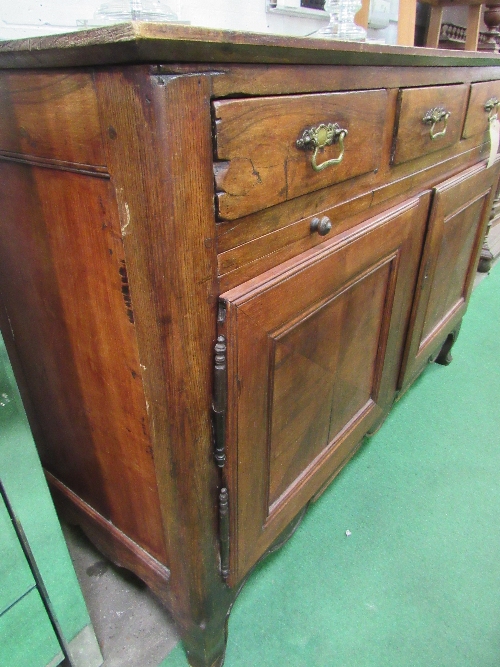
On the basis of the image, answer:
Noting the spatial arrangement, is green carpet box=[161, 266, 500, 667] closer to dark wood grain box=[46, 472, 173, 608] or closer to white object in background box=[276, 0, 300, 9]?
dark wood grain box=[46, 472, 173, 608]

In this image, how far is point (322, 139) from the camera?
0.57 meters

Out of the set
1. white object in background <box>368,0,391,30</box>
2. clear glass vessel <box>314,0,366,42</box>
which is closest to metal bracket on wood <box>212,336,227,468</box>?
clear glass vessel <box>314,0,366,42</box>

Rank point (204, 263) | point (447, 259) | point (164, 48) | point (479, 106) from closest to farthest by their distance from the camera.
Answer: point (164, 48)
point (204, 263)
point (479, 106)
point (447, 259)

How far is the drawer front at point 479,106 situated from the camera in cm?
102

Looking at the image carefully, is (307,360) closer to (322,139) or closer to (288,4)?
(322,139)

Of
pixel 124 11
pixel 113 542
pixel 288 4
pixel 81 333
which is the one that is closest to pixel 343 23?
pixel 288 4

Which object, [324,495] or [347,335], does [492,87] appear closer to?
[347,335]

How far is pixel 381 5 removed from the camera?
1.36 metres

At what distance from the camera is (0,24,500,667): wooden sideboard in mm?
433

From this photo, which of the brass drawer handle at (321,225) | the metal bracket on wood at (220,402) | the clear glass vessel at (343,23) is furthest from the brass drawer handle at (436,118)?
the metal bracket on wood at (220,402)

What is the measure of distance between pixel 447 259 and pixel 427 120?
43 centimetres

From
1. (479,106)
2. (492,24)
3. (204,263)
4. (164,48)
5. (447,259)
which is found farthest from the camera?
(492,24)

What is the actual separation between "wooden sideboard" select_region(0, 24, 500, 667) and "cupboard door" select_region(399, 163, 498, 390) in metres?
0.05

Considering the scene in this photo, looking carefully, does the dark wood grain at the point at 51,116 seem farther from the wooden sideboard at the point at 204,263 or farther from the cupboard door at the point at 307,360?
the cupboard door at the point at 307,360
